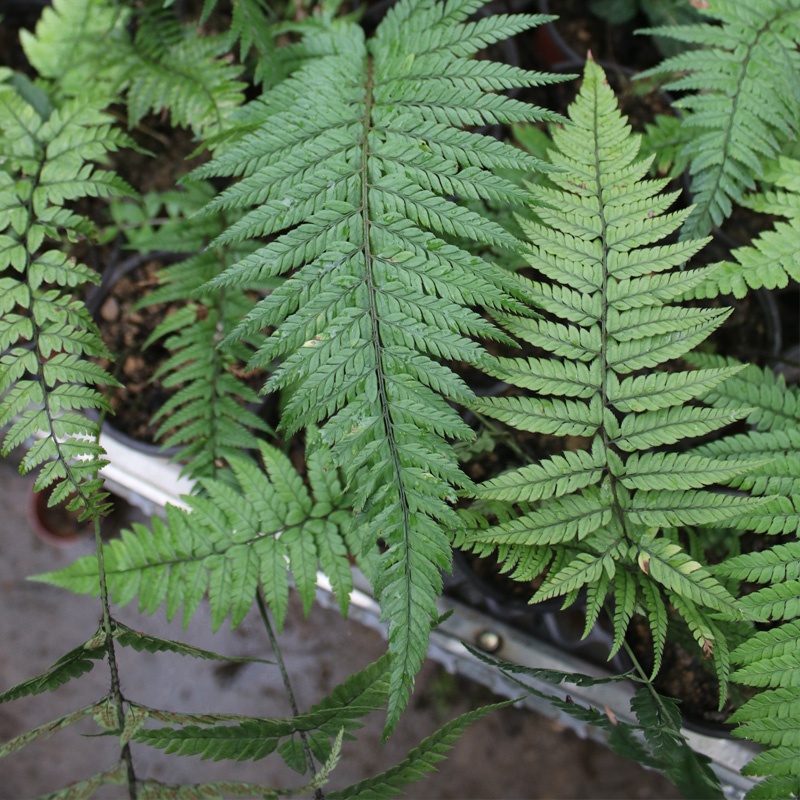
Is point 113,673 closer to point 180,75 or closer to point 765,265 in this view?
point 180,75

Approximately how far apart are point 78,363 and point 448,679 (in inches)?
96.5

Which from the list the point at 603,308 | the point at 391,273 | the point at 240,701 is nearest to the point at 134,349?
the point at 391,273

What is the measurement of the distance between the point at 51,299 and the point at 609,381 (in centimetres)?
164

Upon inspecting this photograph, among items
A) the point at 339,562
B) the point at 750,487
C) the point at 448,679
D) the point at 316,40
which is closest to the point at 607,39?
the point at 316,40

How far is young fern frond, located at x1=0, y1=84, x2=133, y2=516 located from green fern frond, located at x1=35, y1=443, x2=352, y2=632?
0.21 meters

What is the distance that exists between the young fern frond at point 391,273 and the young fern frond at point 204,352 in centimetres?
52

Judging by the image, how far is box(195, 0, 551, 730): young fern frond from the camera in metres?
1.36

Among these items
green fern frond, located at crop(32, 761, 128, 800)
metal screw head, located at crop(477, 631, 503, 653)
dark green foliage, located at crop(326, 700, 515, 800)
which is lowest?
metal screw head, located at crop(477, 631, 503, 653)

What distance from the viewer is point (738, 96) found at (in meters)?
1.70

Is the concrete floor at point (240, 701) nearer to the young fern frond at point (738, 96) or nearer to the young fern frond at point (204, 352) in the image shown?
the young fern frond at point (204, 352)

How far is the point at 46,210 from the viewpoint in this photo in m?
1.83

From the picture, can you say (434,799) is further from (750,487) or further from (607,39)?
(607,39)

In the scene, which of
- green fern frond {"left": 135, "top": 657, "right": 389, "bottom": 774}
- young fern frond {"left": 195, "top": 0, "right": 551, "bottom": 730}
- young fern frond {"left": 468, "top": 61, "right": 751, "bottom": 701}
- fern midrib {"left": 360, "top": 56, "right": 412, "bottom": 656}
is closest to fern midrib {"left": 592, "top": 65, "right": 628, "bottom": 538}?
young fern frond {"left": 468, "top": 61, "right": 751, "bottom": 701}

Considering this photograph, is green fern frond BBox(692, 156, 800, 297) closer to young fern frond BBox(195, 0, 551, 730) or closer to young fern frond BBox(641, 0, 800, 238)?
young fern frond BBox(641, 0, 800, 238)
